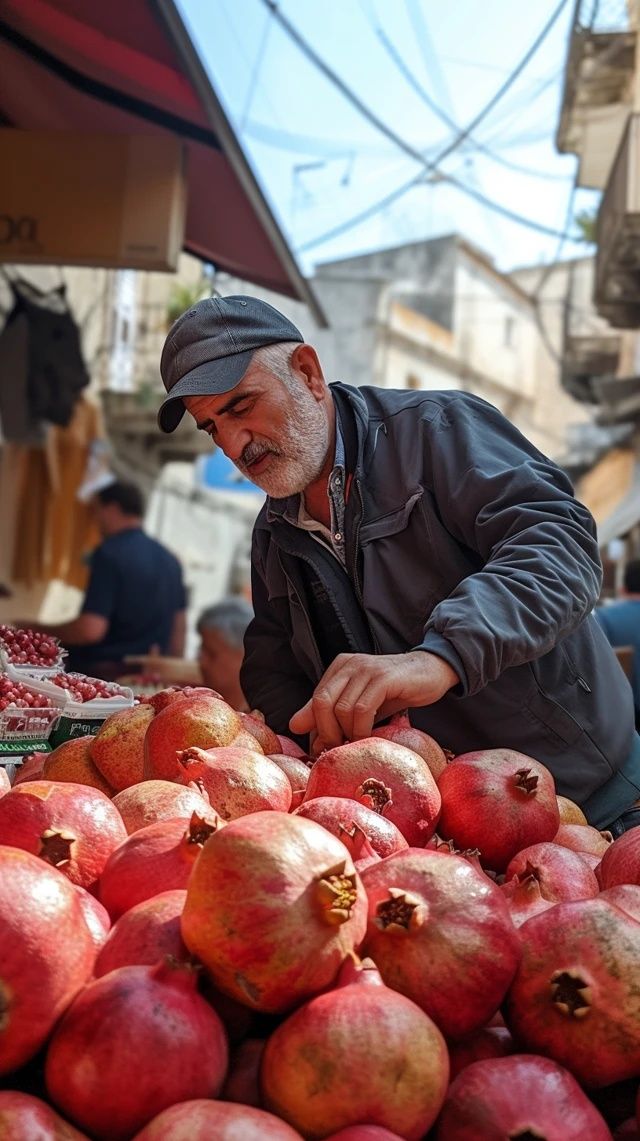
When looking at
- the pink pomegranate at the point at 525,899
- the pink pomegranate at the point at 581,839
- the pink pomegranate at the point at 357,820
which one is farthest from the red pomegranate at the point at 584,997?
the pink pomegranate at the point at 581,839

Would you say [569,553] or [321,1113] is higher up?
[569,553]

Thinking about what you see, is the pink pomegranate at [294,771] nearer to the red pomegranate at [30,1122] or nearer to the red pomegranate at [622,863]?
the red pomegranate at [622,863]

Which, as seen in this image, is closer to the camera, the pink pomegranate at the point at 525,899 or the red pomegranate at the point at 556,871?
the pink pomegranate at the point at 525,899

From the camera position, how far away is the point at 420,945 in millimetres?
1262

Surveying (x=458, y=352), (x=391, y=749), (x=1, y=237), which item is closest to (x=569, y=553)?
(x=391, y=749)

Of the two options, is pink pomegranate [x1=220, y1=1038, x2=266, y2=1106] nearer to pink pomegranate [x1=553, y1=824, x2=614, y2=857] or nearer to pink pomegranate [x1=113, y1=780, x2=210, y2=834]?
pink pomegranate [x1=113, y1=780, x2=210, y2=834]

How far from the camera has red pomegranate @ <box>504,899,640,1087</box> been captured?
4.03 ft

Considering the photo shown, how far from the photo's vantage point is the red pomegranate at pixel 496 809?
184 centimetres

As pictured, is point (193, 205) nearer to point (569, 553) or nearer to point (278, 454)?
point (278, 454)

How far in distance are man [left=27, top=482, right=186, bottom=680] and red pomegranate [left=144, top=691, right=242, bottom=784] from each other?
5.23 metres

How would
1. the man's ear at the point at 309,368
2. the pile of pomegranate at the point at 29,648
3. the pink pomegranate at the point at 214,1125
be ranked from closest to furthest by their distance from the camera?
1. the pink pomegranate at the point at 214,1125
2. the man's ear at the point at 309,368
3. the pile of pomegranate at the point at 29,648

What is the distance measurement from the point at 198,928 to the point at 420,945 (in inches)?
10.7

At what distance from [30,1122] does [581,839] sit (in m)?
1.26

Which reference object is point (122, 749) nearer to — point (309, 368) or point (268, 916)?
point (268, 916)
